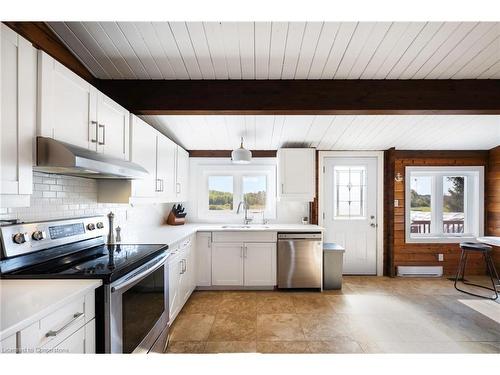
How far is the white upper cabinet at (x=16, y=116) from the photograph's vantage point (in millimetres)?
1079

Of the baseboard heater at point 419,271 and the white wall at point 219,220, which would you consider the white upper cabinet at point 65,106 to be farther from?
the baseboard heater at point 419,271

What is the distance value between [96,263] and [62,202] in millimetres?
654

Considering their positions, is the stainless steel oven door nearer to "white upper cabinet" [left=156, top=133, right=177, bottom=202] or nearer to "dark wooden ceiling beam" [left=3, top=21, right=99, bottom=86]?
"white upper cabinet" [left=156, top=133, right=177, bottom=202]

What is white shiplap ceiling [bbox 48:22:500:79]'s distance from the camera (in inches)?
64.0

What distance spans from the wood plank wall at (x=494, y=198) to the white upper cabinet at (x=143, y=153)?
5062mm

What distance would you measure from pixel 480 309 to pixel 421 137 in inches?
89.9

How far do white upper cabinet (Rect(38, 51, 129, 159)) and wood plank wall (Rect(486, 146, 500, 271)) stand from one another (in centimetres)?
530

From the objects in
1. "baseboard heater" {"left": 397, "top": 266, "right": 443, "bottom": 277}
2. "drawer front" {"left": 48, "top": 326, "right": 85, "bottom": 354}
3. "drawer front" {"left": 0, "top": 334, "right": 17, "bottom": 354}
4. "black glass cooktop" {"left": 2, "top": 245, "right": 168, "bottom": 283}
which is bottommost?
"baseboard heater" {"left": 397, "top": 266, "right": 443, "bottom": 277}

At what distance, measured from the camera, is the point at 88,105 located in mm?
1645

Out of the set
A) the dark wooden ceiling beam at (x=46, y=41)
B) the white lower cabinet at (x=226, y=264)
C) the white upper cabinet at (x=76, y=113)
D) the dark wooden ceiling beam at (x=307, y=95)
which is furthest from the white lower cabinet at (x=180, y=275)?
the dark wooden ceiling beam at (x=46, y=41)

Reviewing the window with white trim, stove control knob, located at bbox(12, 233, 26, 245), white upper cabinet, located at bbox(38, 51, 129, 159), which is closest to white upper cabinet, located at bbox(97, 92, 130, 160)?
white upper cabinet, located at bbox(38, 51, 129, 159)

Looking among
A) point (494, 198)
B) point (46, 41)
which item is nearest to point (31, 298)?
point (46, 41)

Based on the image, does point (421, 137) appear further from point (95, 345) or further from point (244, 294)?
point (95, 345)
